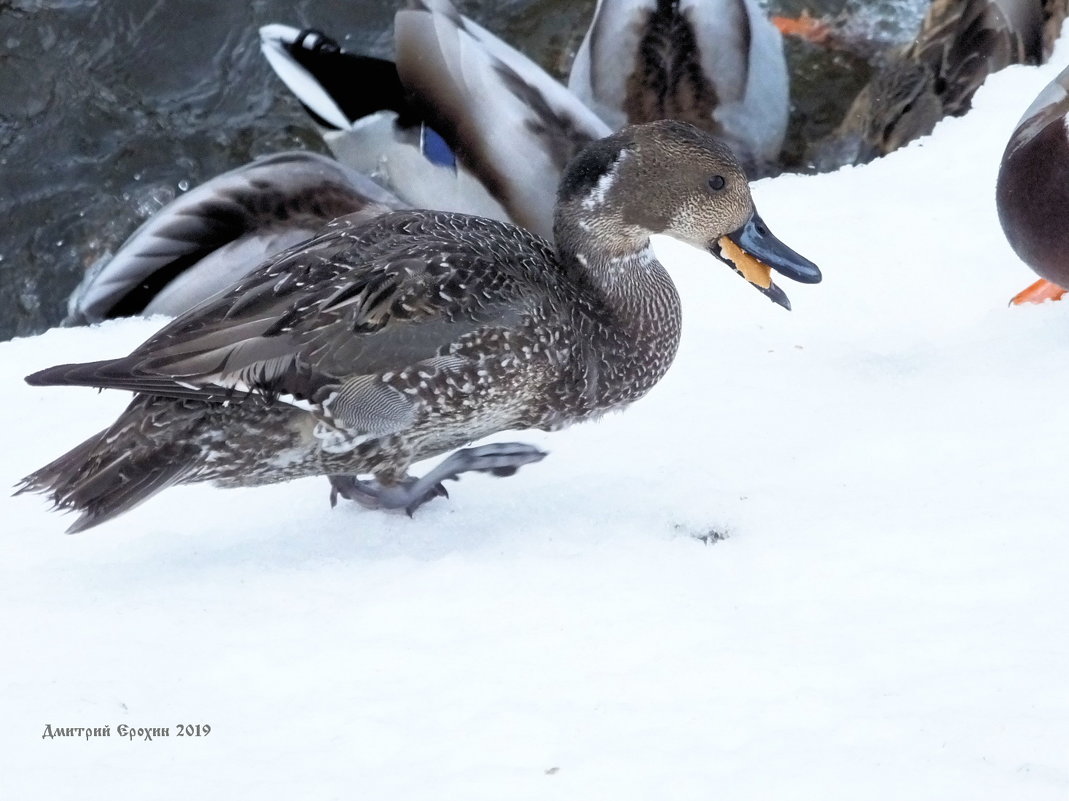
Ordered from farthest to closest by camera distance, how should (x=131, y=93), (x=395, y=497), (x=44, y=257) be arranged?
(x=131, y=93) → (x=44, y=257) → (x=395, y=497)

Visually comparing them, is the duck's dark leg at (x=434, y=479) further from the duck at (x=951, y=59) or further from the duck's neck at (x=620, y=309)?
the duck at (x=951, y=59)

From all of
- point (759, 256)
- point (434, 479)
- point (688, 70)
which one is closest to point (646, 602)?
point (434, 479)

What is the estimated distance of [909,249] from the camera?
452cm

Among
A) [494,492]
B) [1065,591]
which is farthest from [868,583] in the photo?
[494,492]

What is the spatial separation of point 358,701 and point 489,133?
2.89 metres

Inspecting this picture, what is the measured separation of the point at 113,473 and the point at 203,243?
1983mm

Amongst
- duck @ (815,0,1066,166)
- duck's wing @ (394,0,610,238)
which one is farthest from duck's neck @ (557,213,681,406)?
duck @ (815,0,1066,166)

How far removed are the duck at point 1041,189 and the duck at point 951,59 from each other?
1.47 meters

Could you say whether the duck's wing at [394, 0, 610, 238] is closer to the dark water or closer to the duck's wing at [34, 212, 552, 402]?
the duck's wing at [34, 212, 552, 402]

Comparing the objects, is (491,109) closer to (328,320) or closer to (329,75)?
(329,75)

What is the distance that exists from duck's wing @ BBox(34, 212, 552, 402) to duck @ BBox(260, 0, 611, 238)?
71.9 inches

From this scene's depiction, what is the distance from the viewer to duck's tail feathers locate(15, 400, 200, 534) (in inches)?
120

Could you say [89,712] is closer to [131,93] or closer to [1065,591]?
[1065,591]

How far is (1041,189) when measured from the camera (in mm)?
3781
